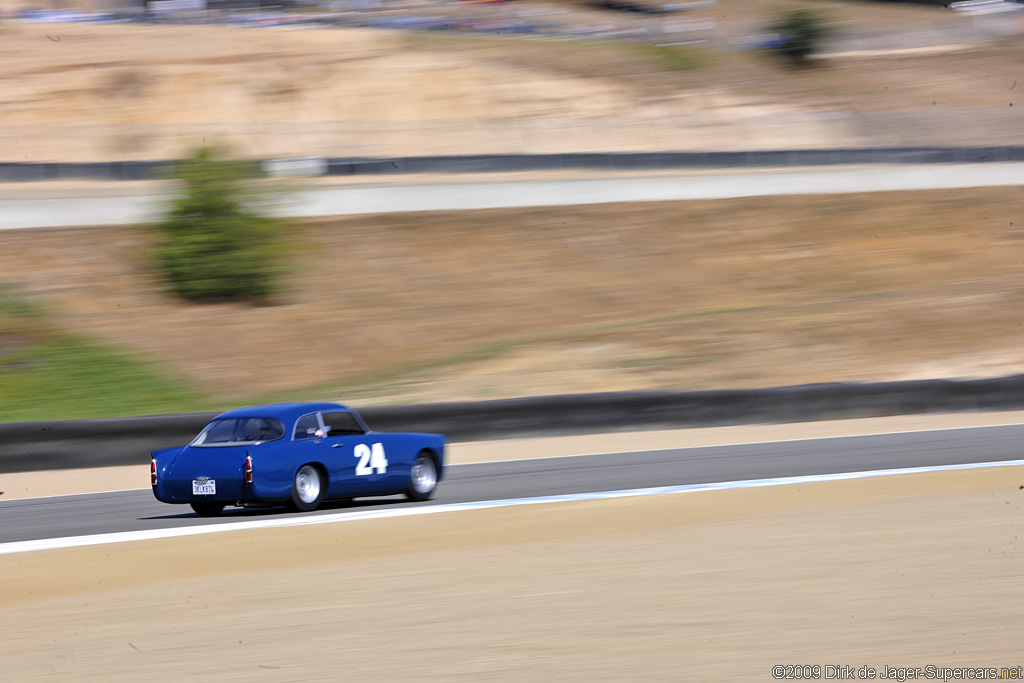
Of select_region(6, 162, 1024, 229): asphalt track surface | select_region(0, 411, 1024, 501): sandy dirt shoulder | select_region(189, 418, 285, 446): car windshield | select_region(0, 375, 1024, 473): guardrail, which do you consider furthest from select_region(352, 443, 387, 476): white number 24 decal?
select_region(6, 162, 1024, 229): asphalt track surface

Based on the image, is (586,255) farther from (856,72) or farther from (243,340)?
(856,72)

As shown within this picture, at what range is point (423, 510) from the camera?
927 cm

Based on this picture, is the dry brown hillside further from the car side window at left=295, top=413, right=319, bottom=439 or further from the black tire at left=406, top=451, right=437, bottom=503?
the car side window at left=295, top=413, right=319, bottom=439

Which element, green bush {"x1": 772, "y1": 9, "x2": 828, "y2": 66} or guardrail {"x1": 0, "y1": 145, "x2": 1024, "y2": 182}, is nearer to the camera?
guardrail {"x1": 0, "y1": 145, "x2": 1024, "y2": 182}

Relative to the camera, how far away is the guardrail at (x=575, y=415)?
13.0 meters

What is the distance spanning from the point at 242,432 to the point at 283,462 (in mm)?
418

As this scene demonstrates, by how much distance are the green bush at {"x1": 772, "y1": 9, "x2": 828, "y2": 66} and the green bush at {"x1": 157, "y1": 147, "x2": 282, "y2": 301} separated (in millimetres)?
33550

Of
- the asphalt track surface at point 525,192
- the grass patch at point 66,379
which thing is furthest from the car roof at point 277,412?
the asphalt track surface at point 525,192

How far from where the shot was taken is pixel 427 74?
148ft

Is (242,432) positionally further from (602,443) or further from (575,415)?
(575,415)

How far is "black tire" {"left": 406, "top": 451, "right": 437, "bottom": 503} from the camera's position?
9867 millimetres

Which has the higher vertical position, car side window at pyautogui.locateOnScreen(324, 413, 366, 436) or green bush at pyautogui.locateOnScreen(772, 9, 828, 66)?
green bush at pyautogui.locateOnScreen(772, 9, 828, 66)

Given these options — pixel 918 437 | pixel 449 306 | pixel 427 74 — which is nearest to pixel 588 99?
pixel 427 74

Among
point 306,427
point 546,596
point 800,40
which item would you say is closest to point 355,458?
point 306,427
